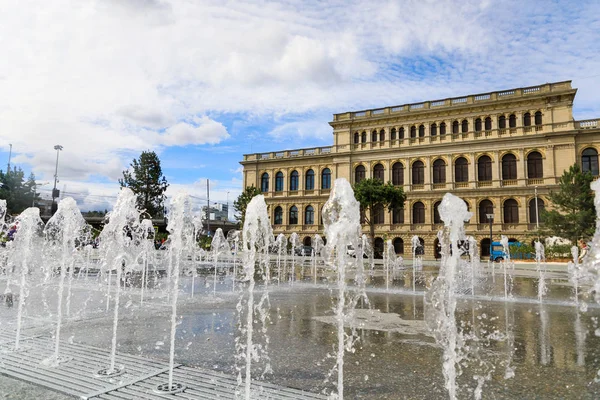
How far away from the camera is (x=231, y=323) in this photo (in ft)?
23.1

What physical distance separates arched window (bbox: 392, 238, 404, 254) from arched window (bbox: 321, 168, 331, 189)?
10.1 metres

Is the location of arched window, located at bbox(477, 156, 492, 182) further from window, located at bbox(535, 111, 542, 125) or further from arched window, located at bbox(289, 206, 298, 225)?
arched window, located at bbox(289, 206, 298, 225)

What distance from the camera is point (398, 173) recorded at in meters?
41.4

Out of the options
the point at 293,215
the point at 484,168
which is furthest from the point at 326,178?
the point at 484,168

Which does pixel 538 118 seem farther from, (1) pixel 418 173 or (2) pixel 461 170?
(1) pixel 418 173

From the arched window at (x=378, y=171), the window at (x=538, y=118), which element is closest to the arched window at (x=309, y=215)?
the arched window at (x=378, y=171)

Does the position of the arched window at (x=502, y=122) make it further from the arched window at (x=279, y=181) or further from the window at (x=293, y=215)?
the arched window at (x=279, y=181)

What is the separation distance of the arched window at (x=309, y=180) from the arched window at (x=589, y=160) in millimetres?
25920

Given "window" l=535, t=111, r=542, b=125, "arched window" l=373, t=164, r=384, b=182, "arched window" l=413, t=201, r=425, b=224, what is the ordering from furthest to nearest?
Answer: "arched window" l=373, t=164, r=384, b=182, "arched window" l=413, t=201, r=425, b=224, "window" l=535, t=111, r=542, b=125

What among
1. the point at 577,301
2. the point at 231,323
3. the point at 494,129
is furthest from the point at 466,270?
the point at 494,129

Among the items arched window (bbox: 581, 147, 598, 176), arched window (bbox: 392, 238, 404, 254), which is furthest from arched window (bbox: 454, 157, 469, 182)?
arched window (bbox: 581, 147, 598, 176)

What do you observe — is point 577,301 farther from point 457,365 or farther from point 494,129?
point 494,129

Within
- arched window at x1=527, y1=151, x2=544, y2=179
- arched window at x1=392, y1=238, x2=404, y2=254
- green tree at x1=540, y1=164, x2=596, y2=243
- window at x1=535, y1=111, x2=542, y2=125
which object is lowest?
arched window at x1=392, y1=238, x2=404, y2=254

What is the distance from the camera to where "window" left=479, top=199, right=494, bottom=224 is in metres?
36.6
